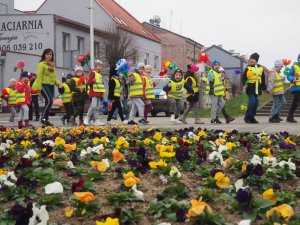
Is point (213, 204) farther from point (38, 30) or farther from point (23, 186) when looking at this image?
point (38, 30)

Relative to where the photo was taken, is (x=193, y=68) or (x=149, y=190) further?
(x=193, y=68)

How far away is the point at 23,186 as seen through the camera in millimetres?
3250

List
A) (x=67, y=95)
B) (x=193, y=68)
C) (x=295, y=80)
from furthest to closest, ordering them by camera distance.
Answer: (x=193, y=68), (x=67, y=95), (x=295, y=80)

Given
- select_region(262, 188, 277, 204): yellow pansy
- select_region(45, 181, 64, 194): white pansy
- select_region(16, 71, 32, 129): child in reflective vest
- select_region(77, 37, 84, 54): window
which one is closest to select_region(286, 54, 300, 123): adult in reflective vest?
select_region(16, 71, 32, 129): child in reflective vest

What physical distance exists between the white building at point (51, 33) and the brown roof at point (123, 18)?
29 centimetres

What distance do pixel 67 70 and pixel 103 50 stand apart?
5.15 metres

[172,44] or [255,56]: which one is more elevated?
[172,44]

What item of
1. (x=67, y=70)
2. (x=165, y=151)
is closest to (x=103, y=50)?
(x=67, y=70)

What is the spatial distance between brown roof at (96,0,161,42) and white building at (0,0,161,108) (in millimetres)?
287

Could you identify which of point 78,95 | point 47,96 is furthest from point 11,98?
point 47,96

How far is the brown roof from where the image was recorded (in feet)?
154

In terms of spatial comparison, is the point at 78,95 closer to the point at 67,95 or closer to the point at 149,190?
the point at 67,95

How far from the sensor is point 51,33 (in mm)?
36125

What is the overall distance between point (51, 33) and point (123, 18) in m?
16.5
